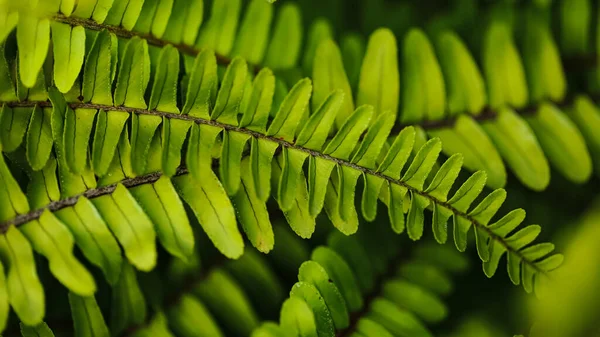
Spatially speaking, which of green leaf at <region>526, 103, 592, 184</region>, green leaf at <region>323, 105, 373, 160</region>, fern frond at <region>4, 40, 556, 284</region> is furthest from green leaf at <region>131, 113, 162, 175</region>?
green leaf at <region>526, 103, 592, 184</region>

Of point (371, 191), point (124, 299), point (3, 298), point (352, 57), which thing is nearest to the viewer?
point (3, 298)

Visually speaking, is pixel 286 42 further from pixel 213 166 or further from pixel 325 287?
pixel 325 287

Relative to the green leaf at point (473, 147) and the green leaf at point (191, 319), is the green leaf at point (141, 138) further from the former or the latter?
the green leaf at point (473, 147)

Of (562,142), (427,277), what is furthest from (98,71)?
(562,142)

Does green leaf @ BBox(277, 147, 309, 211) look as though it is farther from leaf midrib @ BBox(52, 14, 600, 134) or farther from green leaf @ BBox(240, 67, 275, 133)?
leaf midrib @ BBox(52, 14, 600, 134)

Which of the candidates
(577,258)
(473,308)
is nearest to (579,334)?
(577,258)

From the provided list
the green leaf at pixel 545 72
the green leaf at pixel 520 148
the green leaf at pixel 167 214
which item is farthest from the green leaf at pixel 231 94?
the green leaf at pixel 545 72
